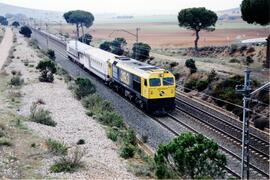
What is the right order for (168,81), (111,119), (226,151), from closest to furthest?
(226,151), (111,119), (168,81)

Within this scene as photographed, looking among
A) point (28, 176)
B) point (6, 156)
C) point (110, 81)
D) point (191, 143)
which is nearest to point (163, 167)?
point (191, 143)

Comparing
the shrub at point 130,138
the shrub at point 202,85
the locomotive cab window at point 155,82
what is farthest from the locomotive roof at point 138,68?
the shrub at point 130,138

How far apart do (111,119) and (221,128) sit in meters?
7.78

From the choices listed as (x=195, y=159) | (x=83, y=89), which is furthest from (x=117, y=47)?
(x=195, y=159)

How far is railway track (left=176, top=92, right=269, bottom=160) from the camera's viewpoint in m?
24.4

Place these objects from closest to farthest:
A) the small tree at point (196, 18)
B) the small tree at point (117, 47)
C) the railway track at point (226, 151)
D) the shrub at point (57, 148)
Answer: the railway track at point (226, 151) < the shrub at point (57, 148) < the small tree at point (196, 18) < the small tree at point (117, 47)

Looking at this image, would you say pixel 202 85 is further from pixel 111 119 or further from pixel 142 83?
pixel 111 119

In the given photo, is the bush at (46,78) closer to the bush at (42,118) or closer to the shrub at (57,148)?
the bush at (42,118)

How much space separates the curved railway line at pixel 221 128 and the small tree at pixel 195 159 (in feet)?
10.3

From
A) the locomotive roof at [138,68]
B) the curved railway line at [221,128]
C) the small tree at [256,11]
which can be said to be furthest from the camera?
the small tree at [256,11]

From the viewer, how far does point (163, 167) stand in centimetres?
1808

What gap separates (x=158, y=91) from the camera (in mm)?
32531

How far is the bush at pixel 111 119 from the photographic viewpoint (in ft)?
97.6

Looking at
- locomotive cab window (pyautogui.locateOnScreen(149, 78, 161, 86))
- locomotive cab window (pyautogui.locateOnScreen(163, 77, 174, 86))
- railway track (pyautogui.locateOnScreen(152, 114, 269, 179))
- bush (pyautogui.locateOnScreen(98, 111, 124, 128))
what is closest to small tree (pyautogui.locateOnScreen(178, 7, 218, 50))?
locomotive cab window (pyautogui.locateOnScreen(163, 77, 174, 86))
